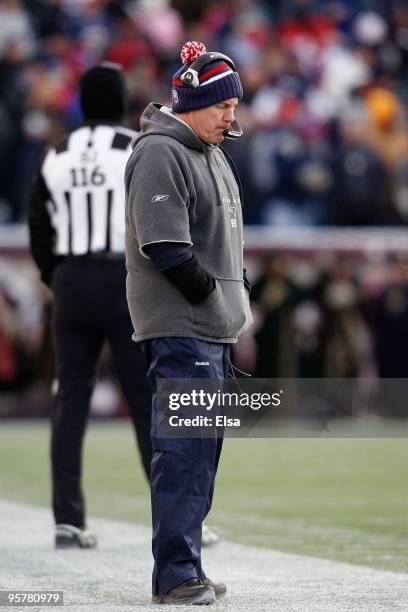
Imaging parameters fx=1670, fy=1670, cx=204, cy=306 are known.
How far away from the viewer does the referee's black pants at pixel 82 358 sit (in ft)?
26.2

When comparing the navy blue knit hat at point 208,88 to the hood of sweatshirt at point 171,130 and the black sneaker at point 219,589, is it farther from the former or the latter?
the black sneaker at point 219,589

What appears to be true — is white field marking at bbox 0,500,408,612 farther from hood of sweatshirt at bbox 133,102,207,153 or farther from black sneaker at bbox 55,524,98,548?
hood of sweatshirt at bbox 133,102,207,153

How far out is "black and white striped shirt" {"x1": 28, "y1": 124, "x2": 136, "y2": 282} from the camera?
8.08 metres

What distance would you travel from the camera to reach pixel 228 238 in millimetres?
5969

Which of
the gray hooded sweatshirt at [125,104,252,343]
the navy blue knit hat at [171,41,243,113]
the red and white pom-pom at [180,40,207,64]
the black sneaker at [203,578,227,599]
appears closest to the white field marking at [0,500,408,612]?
the black sneaker at [203,578,227,599]

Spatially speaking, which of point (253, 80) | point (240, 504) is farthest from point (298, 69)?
point (240, 504)

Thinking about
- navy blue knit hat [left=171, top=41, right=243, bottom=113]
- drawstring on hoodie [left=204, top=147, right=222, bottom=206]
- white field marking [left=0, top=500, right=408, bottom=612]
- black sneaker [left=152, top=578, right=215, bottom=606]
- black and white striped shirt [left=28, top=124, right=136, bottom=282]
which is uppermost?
navy blue knit hat [left=171, top=41, right=243, bottom=113]

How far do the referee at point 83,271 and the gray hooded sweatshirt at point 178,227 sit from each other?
2065 millimetres

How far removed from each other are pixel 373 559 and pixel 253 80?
1359 centimetres

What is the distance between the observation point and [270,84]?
20.5 meters

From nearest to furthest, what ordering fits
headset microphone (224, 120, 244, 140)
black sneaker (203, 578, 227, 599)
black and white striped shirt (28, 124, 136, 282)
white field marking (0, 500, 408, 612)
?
white field marking (0, 500, 408, 612) < black sneaker (203, 578, 227, 599) < headset microphone (224, 120, 244, 140) < black and white striped shirt (28, 124, 136, 282)

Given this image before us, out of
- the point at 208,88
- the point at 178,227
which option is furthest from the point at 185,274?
the point at 208,88

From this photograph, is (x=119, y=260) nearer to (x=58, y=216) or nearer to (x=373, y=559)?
(x=58, y=216)

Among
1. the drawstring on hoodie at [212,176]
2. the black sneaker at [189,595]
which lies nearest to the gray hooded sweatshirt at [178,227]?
the drawstring on hoodie at [212,176]
